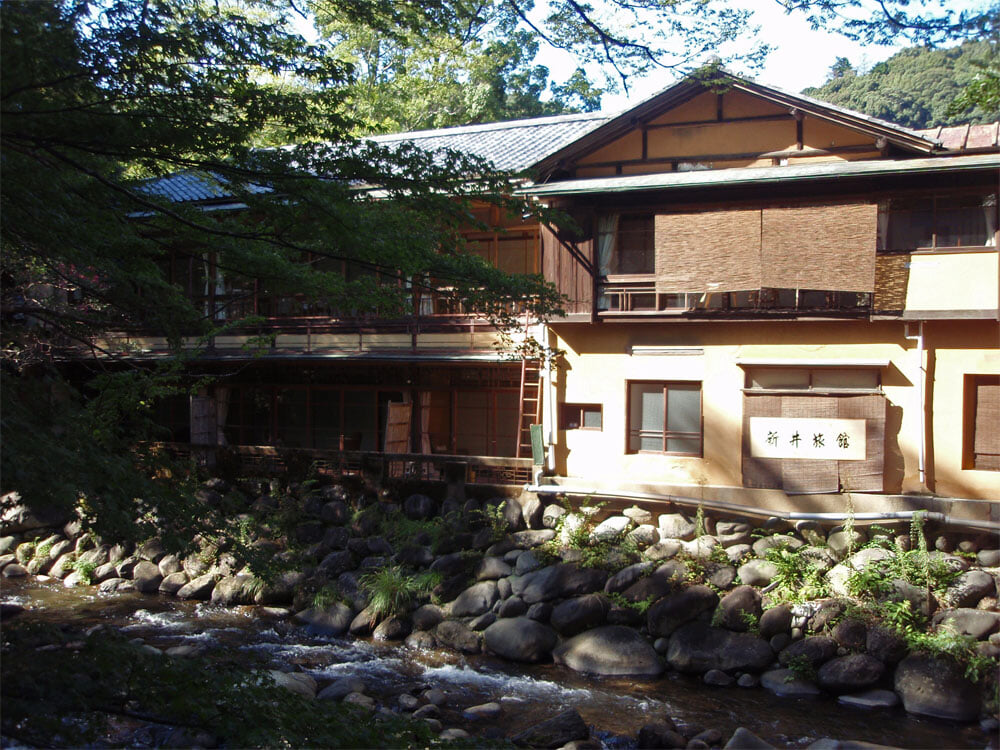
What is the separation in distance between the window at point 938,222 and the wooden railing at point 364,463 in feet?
26.1

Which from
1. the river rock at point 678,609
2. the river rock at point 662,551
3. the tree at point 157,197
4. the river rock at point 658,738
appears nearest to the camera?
the tree at point 157,197

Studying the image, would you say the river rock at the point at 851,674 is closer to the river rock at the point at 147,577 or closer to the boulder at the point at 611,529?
the boulder at the point at 611,529

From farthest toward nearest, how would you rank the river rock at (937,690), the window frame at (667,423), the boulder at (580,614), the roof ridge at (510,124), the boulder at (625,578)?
the roof ridge at (510,124) → the window frame at (667,423) → the boulder at (625,578) → the boulder at (580,614) → the river rock at (937,690)

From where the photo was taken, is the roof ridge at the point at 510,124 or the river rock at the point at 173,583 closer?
the river rock at the point at 173,583

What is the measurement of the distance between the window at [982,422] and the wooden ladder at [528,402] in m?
7.90

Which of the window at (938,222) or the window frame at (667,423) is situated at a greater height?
the window at (938,222)

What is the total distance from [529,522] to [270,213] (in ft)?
30.0

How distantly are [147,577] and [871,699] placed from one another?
1323cm

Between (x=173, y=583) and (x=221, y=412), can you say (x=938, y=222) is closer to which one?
(x=173, y=583)

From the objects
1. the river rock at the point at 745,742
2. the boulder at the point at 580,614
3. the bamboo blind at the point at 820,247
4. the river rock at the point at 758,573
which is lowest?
the river rock at the point at 745,742

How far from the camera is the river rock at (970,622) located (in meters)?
11.3

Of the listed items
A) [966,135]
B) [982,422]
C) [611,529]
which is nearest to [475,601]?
[611,529]

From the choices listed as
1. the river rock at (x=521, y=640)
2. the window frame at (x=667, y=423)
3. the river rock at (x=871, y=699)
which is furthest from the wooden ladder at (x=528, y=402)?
→ the river rock at (x=871, y=699)

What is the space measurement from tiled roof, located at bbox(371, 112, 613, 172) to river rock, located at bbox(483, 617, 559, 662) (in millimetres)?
10430
